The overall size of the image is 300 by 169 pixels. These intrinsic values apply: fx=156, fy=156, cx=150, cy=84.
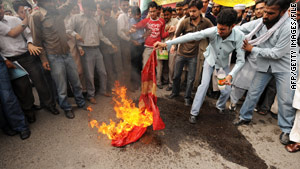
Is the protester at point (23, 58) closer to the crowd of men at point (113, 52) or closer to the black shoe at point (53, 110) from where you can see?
the crowd of men at point (113, 52)

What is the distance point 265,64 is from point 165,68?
10.8ft

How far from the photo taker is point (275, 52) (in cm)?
306

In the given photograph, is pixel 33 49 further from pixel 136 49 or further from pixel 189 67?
pixel 189 67

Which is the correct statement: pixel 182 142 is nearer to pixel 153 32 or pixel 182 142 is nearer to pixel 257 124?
pixel 257 124

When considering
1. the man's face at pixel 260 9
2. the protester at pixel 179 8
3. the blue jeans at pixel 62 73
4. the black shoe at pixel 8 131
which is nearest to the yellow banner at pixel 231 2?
the man's face at pixel 260 9

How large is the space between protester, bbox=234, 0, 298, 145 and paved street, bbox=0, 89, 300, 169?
646mm

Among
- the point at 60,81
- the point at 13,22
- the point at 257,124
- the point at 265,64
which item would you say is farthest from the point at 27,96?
the point at 257,124

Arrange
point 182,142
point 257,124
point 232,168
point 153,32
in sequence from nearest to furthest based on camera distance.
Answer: point 232,168
point 182,142
point 257,124
point 153,32

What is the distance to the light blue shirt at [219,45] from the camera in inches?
128

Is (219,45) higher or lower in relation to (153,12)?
lower

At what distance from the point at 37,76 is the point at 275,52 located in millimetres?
5166

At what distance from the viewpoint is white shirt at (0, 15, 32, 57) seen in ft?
9.96

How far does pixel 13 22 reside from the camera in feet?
10.5

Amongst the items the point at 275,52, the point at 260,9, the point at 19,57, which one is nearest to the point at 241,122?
the point at 275,52
